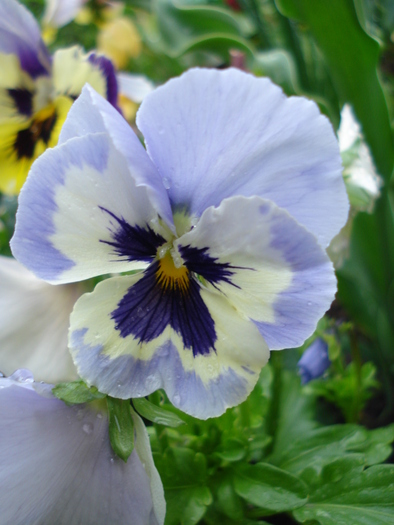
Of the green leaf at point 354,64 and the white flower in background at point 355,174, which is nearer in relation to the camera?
the white flower in background at point 355,174

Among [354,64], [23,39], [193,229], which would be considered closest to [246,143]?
[193,229]

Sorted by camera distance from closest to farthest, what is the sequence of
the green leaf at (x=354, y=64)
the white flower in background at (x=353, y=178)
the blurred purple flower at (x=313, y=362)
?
the white flower in background at (x=353, y=178)
the blurred purple flower at (x=313, y=362)
the green leaf at (x=354, y=64)

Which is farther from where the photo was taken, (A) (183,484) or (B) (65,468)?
(A) (183,484)

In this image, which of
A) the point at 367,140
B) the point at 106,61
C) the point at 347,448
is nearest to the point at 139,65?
the point at 367,140

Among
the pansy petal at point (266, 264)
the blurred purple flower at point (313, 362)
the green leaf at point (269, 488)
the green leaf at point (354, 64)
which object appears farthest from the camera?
the green leaf at point (354, 64)

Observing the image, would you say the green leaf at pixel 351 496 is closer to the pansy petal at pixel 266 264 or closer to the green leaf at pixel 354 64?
the pansy petal at pixel 266 264

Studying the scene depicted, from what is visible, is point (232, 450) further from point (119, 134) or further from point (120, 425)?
point (119, 134)

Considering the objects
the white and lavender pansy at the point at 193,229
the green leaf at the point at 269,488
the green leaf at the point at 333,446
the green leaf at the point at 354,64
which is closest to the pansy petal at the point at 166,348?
the white and lavender pansy at the point at 193,229

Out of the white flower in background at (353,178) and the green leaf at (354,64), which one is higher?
the green leaf at (354,64)
